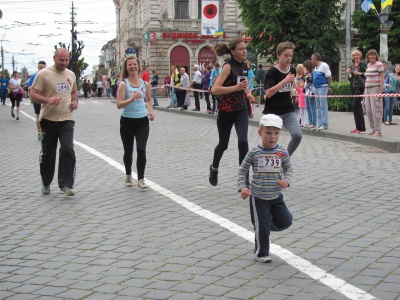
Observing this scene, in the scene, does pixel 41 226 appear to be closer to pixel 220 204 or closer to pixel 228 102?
pixel 220 204

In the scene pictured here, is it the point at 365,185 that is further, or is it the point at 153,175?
the point at 153,175

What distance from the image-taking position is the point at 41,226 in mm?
7109

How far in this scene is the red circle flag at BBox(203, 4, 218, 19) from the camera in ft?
89.9

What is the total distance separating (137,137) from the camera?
9430 mm

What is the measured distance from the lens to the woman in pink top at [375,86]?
1508 cm

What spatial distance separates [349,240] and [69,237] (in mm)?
2543

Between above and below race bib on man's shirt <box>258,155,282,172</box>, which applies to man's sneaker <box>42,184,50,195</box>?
Answer: below

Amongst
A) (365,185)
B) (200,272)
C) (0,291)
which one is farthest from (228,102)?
(0,291)

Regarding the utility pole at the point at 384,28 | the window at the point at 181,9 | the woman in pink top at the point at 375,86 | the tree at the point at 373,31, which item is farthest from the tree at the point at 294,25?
the woman in pink top at the point at 375,86

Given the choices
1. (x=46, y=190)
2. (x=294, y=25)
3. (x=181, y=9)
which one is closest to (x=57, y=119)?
(x=46, y=190)

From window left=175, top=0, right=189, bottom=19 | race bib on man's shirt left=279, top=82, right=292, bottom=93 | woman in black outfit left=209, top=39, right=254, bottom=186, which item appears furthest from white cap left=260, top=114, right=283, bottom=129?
window left=175, top=0, right=189, bottom=19

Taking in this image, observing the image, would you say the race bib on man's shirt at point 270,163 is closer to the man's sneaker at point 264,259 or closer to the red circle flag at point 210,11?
the man's sneaker at point 264,259

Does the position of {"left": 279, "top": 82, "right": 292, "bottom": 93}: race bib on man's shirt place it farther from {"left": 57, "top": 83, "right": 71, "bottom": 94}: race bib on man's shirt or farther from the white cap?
the white cap

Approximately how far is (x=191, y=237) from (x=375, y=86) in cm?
981
